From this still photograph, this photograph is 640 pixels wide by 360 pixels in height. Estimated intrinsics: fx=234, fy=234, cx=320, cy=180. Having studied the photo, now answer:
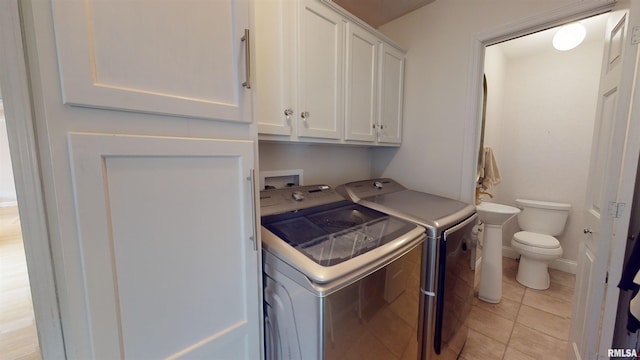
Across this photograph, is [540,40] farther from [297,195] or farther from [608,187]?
[297,195]

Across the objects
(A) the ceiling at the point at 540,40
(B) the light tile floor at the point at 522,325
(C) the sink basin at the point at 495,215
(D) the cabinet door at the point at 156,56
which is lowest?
(B) the light tile floor at the point at 522,325

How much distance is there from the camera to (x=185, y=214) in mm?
686

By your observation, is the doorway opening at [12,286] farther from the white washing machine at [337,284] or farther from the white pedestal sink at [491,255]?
the white pedestal sink at [491,255]

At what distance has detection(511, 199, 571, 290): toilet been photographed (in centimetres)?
234

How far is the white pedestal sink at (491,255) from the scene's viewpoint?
2158 mm

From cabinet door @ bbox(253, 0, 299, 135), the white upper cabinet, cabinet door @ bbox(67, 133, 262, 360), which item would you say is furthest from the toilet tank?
cabinet door @ bbox(67, 133, 262, 360)

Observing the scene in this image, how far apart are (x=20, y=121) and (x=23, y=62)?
115 millimetres

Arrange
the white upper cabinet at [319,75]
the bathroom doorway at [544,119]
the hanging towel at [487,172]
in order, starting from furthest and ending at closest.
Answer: the bathroom doorway at [544,119]
the hanging towel at [487,172]
the white upper cabinet at [319,75]

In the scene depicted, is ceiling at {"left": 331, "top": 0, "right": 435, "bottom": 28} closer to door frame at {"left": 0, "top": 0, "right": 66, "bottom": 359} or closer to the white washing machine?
the white washing machine

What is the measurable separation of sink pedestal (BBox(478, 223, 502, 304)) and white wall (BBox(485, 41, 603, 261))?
1203 millimetres

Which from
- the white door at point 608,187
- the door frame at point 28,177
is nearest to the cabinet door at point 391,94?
the white door at point 608,187

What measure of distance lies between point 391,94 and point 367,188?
80 cm

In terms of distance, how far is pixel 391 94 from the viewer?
1.92 meters

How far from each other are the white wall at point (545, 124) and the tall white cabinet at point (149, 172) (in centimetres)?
291
